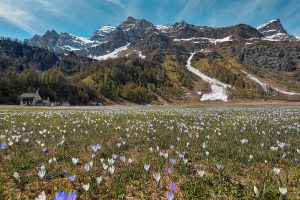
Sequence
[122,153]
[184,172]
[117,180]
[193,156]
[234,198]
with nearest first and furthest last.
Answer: [234,198] → [117,180] → [184,172] → [193,156] → [122,153]

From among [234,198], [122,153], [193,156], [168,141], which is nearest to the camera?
[234,198]

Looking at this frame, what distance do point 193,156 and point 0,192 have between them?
181 inches

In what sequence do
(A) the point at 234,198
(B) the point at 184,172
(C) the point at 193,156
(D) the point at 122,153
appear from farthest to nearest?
(D) the point at 122,153
(C) the point at 193,156
(B) the point at 184,172
(A) the point at 234,198

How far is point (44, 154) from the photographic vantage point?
→ 7543mm

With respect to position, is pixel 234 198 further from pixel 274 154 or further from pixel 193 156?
pixel 274 154

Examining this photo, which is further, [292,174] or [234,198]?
[292,174]

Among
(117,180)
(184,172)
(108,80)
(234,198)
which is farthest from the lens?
(108,80)

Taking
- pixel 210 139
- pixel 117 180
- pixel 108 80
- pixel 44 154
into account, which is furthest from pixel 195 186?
pixel 108 80

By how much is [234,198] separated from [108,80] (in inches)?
7417

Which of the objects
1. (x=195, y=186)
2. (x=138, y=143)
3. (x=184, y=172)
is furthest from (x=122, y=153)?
(x=195, y=186)

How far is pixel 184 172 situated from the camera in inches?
232

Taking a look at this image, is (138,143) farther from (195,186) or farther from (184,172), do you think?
(195,186)

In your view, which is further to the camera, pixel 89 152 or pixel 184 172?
pixel 89 152

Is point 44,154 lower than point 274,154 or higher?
lower
